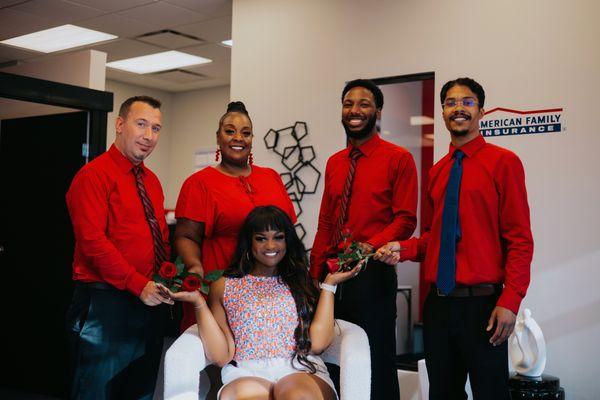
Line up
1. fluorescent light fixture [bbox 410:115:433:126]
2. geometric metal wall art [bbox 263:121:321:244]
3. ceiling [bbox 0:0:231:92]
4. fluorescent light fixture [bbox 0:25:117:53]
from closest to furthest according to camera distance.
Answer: geometric metal wall art [bbox 263:121:321:244]
ceiling [bbox 0:0:231:92]
fluorescent light fixture [bbox 410:115:433:126]
fluorescent light fixture [bbox 0:25:117:53]

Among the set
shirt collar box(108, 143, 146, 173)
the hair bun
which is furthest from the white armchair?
the hair bun

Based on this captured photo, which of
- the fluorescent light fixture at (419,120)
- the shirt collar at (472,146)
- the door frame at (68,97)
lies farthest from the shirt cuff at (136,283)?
the fluorescent light fixture at (419,120)

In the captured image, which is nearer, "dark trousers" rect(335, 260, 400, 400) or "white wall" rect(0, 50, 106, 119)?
"dark trousers" rect(335, 260, 400, 400)

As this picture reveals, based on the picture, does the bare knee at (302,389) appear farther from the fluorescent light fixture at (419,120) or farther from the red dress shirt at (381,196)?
the fluorescent light fixture at (419,120)

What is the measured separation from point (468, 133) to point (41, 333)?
340cm

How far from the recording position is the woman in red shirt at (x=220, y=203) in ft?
9.73

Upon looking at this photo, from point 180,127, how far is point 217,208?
703 cm

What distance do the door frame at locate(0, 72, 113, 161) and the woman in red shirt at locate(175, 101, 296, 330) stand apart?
1.59m

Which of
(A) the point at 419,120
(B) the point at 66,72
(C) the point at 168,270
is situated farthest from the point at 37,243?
(A) the point at 419,120

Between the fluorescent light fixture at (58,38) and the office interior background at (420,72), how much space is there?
0.15m

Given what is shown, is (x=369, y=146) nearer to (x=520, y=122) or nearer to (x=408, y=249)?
(x=408, y=249)

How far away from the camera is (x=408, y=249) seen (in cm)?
274

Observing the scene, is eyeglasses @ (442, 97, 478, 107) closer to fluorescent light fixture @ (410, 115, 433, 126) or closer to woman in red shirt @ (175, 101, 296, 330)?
woman in red shirt @ (175, 101, 296, 330)

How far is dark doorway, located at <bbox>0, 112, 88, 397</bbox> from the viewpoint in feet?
15.0
